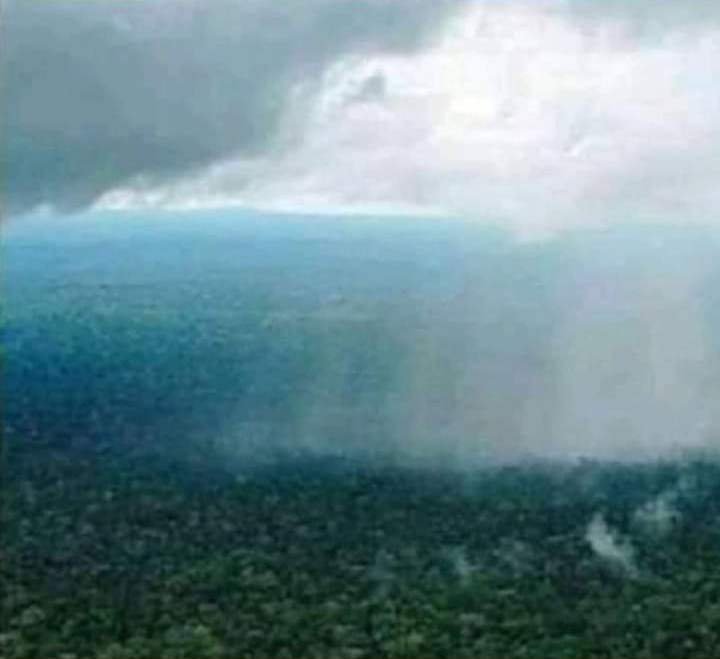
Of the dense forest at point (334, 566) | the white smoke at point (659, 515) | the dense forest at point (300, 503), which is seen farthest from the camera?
the white smoke at point (659, 515)

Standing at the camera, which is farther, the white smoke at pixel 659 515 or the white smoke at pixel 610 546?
the white smoke at pixel 659 515

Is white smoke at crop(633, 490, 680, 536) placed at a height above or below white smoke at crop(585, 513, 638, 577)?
above

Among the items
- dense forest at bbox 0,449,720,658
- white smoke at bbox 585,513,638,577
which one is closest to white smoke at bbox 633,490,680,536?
dense forest at bbox 0,449,720,658

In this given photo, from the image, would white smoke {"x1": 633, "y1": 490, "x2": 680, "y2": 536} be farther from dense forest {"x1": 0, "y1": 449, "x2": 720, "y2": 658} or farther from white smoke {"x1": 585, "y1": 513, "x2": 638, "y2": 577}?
white smoke {"x1": 585, "y1": 513, "x2": 638, "y2": 577}

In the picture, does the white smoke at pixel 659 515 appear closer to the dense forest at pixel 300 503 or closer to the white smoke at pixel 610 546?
the dense forest at pixel 300 503

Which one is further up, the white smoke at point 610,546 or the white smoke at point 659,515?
the white smoke at point 659,515

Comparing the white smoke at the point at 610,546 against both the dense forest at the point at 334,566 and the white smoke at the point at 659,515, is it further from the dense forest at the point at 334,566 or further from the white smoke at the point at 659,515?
the white smoke at the point at 659,515

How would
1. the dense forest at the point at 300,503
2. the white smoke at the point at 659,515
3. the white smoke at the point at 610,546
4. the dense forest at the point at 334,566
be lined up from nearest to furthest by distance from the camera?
the dense forest at the point at 334,566, the dense forest at the point at 300,503, the white smoke at the point at 610,546, the white smoke at the point at 659,515

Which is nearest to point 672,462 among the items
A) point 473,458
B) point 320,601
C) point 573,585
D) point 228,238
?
point 473,458

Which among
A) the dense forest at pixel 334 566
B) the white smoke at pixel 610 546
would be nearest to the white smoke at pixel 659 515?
the dense forest at pixel 334 566

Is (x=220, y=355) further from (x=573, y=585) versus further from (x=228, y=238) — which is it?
(x=228, y=238)

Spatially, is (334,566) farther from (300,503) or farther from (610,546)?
(610,546)
